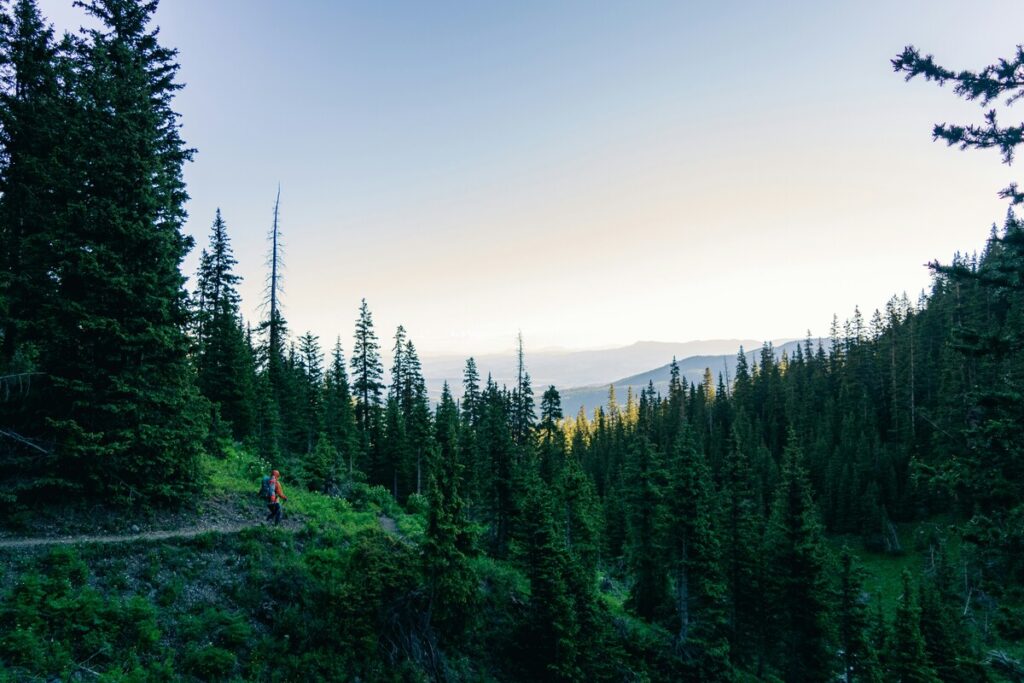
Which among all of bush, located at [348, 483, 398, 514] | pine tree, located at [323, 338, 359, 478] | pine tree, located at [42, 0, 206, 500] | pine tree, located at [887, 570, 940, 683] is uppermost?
pine tree, located at [42, 0, 206, 500]

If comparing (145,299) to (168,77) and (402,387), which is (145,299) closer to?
(168,77)

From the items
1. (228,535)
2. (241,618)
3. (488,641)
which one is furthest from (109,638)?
(488,641)

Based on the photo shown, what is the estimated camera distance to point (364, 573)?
1727cm

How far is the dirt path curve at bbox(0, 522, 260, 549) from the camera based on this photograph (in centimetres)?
1320

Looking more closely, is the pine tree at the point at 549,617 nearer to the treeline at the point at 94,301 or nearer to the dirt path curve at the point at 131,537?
the dirt path curve at the point at 131,537

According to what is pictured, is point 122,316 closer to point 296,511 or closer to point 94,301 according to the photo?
point 94,301

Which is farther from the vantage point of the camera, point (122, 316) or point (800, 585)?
point (800, 585)

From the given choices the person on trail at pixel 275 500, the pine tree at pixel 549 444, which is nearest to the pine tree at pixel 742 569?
the pine tree at pixel 549 444

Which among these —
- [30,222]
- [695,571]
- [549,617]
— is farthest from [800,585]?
[30,222]

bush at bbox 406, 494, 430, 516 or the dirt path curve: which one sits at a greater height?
the dirt path curve

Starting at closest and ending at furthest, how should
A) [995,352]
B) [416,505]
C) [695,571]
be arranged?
[995,352] → [695,571] → [416,505]

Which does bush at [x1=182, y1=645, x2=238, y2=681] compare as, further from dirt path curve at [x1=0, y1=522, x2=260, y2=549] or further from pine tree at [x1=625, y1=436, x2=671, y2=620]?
pine tree at [x1=625, y1=436, x2=671, y2=620]

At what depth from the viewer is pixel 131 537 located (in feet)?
48.9

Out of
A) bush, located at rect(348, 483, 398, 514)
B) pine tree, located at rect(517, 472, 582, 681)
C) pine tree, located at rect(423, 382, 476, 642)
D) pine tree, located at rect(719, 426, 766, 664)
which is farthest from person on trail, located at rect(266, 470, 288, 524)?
pine tree, located at rect(719, 426, 766, 664)
